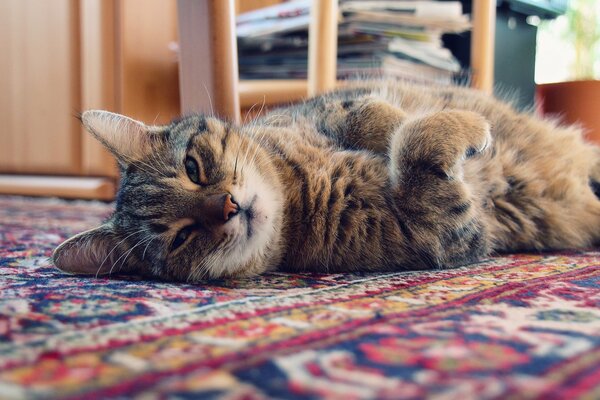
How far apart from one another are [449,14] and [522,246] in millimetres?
1147

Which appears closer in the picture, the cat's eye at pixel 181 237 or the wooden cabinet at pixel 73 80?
the cat's eye at pixel 181 237

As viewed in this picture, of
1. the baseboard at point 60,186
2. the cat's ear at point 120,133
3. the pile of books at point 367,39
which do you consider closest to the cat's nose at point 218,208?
the cat's ear at point 120,133

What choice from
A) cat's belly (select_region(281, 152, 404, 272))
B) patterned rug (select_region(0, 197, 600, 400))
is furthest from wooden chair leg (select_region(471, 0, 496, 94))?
patterned rug (select_region(0, 197, 600, 400))

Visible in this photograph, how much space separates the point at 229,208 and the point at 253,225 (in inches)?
3.1

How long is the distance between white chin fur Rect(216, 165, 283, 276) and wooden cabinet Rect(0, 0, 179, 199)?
1438mm

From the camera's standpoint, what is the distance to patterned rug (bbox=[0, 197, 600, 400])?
536 millimetres

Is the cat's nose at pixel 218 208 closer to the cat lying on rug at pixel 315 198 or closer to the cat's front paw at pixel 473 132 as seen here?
the cat lying on rug at pixel 315 198

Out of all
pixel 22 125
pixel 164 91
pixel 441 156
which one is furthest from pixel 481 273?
pixel 22 125

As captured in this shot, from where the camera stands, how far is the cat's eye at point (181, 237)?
1118mm

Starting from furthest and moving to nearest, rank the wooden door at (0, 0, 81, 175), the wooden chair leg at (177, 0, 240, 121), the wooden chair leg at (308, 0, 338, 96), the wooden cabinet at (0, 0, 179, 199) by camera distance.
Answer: the wooden door at (0, 0, 81, 175)
the wooden cabinet at (0, 0, 179, 199)
the wooden chair leg at (308, 0, 338, 96)
the wooden chair leg at (177, 0, 240, 121)

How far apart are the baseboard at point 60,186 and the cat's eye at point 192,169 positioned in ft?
5.27

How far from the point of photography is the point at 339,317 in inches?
30.5

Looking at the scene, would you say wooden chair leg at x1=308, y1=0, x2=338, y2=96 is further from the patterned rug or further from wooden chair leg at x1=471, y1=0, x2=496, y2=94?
the patterned rug

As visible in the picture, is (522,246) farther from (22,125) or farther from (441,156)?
(22,125)
